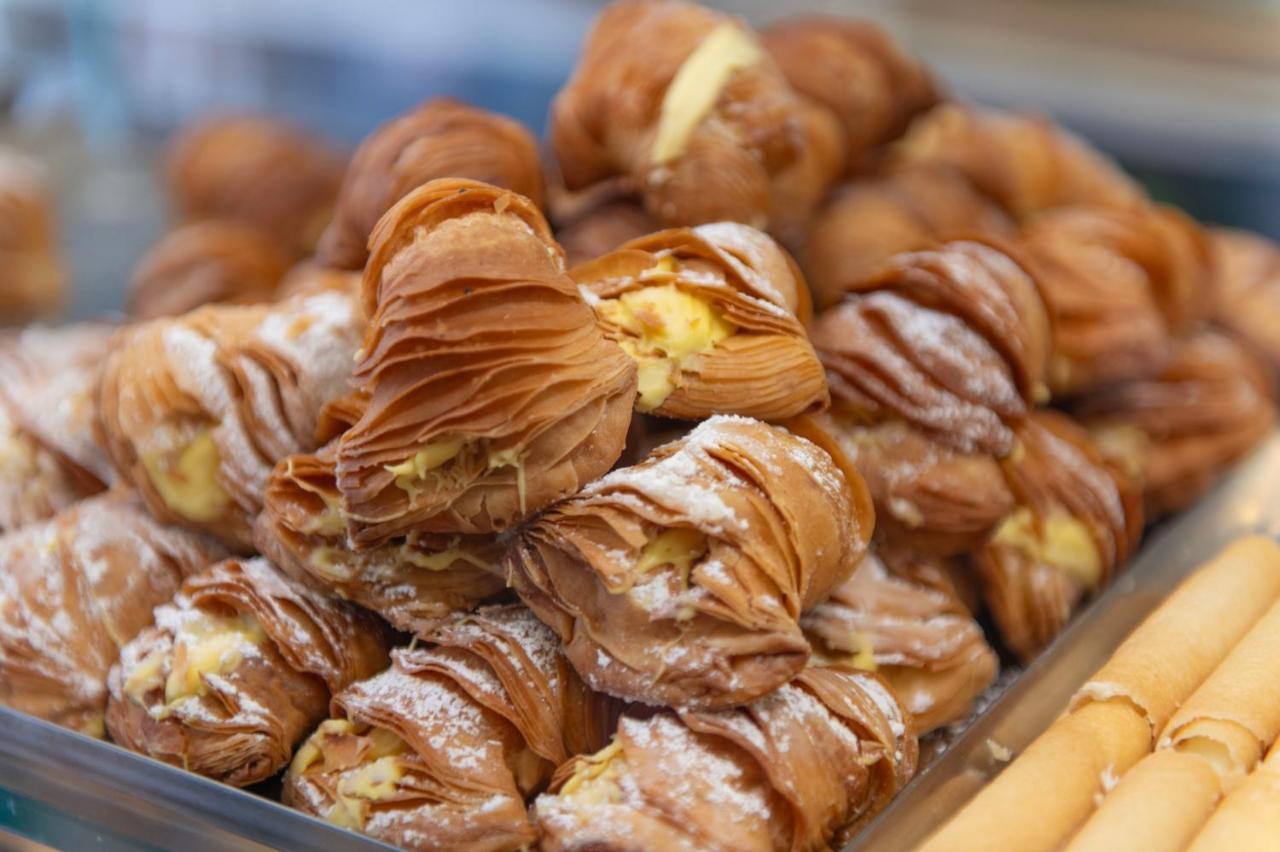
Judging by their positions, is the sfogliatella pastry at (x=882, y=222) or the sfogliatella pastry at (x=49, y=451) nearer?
the sfogliatella pastry at (x=49, y=451)

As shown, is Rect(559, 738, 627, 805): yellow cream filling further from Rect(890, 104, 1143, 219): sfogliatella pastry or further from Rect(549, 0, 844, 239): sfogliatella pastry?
Rect(890, 104, 1143, 219): sfogliatella pastry

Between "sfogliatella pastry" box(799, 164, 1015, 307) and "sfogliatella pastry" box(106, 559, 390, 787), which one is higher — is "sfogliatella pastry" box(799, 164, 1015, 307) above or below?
above

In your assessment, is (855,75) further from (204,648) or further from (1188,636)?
(204,648)

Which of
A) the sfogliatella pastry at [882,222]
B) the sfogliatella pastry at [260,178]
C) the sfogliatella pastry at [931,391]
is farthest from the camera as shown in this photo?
the sfogliatella pastry at [260,178]

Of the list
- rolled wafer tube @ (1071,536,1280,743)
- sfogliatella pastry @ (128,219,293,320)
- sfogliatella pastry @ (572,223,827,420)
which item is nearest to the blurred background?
sfogliatella pastry @ (128,219,293,320)

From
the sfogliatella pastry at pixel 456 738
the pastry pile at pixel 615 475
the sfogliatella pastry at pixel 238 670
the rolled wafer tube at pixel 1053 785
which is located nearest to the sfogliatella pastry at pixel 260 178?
the pastry pile at pixel 615 475

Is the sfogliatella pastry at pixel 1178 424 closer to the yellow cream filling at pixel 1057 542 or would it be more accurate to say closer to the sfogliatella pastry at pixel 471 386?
the yellow cream filling at pixel 1057 542
